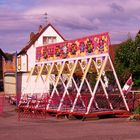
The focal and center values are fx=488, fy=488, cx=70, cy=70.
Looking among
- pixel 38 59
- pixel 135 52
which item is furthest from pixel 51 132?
pixel 135 52

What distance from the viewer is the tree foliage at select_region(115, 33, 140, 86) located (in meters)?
31.0

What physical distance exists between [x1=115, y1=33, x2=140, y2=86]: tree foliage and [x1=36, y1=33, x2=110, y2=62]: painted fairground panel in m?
5.52

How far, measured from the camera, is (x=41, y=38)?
60.3 metres

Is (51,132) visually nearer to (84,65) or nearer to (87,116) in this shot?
(87,116)

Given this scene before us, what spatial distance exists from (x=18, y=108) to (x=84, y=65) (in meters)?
5.23

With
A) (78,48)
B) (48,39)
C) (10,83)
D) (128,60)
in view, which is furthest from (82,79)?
(48,39)

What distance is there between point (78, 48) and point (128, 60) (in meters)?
7.85

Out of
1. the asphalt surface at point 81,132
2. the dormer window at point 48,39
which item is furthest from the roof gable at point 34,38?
the asphalt surface at point 81,132

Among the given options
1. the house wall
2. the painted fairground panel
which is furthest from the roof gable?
the painted fairground panel

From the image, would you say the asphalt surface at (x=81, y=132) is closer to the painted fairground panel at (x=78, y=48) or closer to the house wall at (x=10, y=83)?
A: the painted fairground panel at (x=78, y=48)

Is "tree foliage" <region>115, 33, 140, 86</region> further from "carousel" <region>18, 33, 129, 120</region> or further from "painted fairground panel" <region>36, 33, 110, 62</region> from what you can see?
"painted fairground panel" <region>36, 33, 110, 62</region>

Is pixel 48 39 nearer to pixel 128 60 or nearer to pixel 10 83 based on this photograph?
pixel 10 83

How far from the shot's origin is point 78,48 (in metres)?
24.6

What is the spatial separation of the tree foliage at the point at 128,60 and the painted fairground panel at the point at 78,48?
5518 mm
